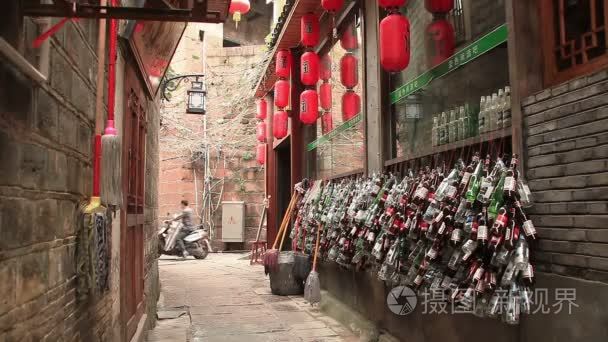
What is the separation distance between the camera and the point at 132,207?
5.39m

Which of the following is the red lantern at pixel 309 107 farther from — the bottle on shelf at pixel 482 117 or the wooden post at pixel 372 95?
the bottle on shelf at pixel 482 117

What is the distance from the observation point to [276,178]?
13.5m

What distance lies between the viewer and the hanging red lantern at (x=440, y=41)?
515 cm

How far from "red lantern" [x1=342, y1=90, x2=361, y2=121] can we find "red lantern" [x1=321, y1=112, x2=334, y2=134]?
1047 mm

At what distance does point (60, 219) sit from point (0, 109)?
3.00ft

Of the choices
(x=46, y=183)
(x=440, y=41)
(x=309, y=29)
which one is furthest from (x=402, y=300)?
(x=309, y=29)

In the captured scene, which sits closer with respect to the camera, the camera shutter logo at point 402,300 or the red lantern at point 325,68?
the camera shutter logo at point 402,300

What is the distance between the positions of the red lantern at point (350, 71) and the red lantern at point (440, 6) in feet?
7.35

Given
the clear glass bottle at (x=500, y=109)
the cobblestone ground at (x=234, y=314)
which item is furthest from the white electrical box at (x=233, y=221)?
the clear glass bottle at (x=500, y=109)

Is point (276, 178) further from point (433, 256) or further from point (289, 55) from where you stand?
point (433, 256)

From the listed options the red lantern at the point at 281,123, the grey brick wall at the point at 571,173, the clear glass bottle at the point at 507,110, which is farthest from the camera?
the red lantern at the point at 281,123

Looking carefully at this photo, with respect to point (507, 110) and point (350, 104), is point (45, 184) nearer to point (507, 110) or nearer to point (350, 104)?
point (507, 110)

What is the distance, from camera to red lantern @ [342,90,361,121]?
746cm

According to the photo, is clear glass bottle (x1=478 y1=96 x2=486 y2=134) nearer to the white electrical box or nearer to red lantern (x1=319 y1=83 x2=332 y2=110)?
red lantern (x1=319 y1=83 x2=332 y2=110)
